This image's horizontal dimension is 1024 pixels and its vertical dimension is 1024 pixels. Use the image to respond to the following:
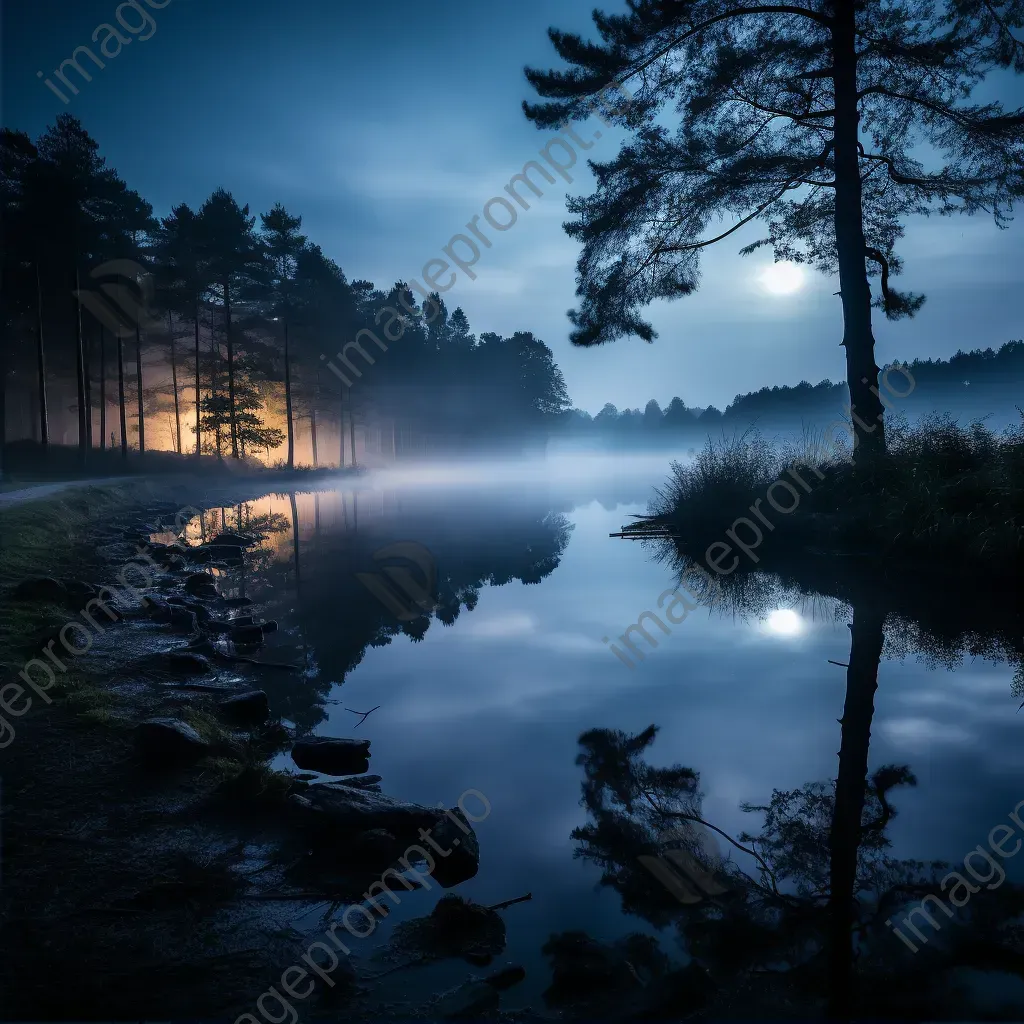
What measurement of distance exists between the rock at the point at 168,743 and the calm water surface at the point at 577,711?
91cm

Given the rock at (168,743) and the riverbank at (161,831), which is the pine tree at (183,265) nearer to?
the riverbank at (161,831)

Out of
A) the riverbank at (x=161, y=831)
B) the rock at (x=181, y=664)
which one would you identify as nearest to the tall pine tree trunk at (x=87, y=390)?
the riverbank at (x=161, y=831)

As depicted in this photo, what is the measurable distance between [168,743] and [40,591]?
14.6 feet

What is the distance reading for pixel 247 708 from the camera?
480 centimetres

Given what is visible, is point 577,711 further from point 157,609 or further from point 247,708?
point 157,609

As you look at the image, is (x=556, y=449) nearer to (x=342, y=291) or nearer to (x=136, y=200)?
(x=342, y=291)

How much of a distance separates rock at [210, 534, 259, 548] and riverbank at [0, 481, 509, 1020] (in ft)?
21.5

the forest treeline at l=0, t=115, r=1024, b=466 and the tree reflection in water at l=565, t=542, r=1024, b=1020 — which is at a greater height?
the forest treeline at l=0, t=115, r=1024, b=466

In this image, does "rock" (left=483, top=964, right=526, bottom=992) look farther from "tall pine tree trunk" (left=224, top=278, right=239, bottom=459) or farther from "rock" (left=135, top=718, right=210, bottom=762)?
"tall pine tree trunk" (left=224, top=278, right=239, bottom=459)

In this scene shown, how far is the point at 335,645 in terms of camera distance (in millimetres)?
6711

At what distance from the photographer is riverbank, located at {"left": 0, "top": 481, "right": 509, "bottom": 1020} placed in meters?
2.21

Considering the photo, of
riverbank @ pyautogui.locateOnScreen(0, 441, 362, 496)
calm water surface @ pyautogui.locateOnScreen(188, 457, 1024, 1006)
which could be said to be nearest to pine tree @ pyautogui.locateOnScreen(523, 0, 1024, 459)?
calm water surface @ pyautogui.locateOnScreen(188, 457, 1024, 1006)

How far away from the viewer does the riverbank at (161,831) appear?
87.2 inches

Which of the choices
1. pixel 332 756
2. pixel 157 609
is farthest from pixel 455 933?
pixel 157 609
